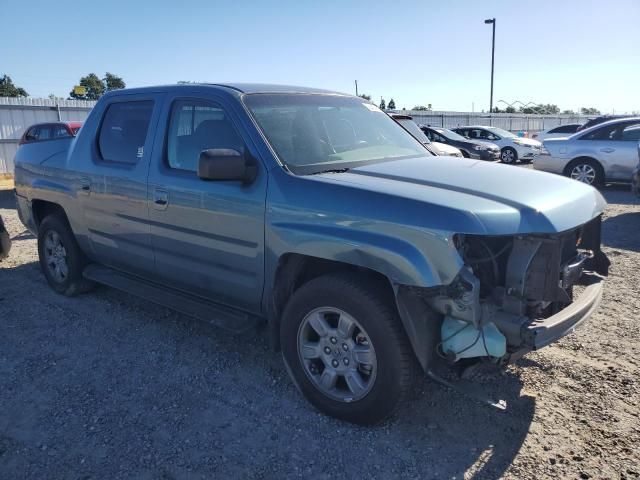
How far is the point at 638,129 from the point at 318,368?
11.1 meters

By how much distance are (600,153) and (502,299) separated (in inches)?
410

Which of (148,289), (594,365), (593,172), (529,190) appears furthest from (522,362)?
(593,172)

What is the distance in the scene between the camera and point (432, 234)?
8.64 feet

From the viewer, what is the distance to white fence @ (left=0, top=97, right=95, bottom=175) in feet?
58.2

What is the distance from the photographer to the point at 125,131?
452cm

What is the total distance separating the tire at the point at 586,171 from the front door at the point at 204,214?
10.1 m

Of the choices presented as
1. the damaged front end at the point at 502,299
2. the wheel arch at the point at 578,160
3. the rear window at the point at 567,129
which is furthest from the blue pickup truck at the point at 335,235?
the rear window at the point at 567,129

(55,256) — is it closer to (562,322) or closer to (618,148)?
(562,322)

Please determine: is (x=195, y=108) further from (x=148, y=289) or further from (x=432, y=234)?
(x=432, y=234)

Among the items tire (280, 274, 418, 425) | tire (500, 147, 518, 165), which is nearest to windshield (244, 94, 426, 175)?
tire (280, 274, 418, 425)

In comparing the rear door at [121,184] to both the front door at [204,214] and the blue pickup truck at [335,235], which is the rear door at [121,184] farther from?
the front door at [204,214]

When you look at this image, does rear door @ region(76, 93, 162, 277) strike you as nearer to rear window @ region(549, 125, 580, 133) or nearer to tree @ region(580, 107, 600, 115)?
rear window @ region(549, 125, 580, 133)

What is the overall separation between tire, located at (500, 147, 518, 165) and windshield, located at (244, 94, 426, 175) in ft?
53.9

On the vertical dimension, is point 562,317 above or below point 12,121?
below
